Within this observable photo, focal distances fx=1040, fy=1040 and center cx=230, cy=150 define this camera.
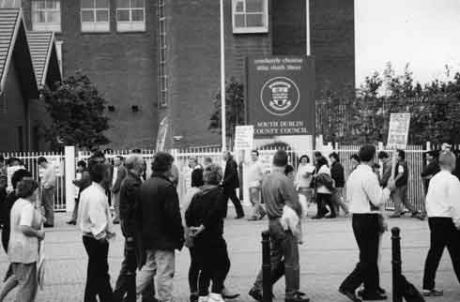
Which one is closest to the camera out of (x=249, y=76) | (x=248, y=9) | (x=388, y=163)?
(x=388, y=163)

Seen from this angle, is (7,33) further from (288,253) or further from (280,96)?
(288,253)

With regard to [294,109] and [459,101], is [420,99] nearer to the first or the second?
[459,101]

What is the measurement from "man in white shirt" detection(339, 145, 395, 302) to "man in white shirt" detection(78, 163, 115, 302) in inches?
113

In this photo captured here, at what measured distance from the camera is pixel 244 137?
3122cm

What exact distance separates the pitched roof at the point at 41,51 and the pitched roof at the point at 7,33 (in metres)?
5.21

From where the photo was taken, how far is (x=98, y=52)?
63000mm

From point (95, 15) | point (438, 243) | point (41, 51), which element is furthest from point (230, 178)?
point (95, 15)

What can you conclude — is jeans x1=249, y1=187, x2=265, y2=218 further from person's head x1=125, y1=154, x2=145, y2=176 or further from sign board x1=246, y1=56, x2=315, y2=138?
person's head x1=125, y1=154, x2=145, y2=176

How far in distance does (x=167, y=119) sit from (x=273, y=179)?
4796 centimetres

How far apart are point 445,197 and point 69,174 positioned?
1946cm

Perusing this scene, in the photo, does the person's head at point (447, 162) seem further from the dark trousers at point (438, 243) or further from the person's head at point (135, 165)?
the person's head at point (135, 165)

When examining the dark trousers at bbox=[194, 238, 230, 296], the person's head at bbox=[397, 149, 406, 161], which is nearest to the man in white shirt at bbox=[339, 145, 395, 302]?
the dark trousers at bbox=[194, 238, 230, 296]

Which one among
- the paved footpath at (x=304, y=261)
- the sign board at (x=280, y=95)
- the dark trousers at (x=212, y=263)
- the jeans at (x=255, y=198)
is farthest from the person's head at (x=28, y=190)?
the sign board at (x=280, y=95)

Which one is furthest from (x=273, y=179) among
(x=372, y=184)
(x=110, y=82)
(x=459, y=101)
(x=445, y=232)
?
(x=110, y=82)
